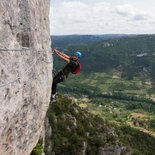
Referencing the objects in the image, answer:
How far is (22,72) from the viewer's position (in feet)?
48.7

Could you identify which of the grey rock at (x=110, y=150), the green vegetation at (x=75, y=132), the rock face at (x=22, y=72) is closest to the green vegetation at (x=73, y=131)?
the green vegetation at (x=75, y=132)

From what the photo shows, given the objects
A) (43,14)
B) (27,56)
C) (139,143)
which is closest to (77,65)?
(43,14)

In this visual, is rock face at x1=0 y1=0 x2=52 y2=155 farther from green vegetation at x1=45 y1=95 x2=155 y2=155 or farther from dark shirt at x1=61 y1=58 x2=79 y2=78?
green vegetation at x1=45 y1=95 x2=155 y2=155

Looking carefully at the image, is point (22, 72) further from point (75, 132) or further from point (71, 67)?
point (75, 132)

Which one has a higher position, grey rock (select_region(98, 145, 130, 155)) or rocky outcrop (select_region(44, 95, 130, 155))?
rocky outcrop (select_region(44, 95, 130, 155))

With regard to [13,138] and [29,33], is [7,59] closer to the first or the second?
[29,33]

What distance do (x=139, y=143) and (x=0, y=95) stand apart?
119m

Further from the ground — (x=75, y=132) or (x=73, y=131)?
(x=73, y=131)

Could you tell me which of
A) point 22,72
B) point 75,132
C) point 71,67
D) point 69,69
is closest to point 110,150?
point 75,132

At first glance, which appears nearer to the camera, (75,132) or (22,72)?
(22,72)

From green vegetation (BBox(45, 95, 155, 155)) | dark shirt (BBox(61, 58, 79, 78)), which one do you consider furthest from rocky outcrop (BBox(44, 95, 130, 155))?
dark shirt (BBox(61, 58, 79, 78))

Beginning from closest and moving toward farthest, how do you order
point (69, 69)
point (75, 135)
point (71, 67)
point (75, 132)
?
point (71, 67), point (69, 69), point (75, 135), point (75, 132)

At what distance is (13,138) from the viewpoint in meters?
14.9

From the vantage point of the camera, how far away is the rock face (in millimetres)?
13148
